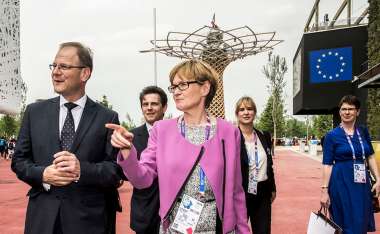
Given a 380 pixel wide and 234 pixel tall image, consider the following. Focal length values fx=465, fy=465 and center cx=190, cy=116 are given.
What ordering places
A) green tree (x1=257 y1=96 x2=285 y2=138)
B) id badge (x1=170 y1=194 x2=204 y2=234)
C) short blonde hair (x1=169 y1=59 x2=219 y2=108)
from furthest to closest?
green tree (x1=257 y1=96 x2=285 y2=138) → short blonde hair (x1=169 y1=59 x2=219 y2=108) → id badge (x1=170 y1=194 x2=204 y2=234)

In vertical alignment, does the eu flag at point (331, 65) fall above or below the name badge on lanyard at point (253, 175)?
above

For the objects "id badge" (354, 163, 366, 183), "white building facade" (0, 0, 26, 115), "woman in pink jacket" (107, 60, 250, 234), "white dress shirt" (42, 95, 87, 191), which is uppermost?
"white building facade" (0, 0, 26, 115)

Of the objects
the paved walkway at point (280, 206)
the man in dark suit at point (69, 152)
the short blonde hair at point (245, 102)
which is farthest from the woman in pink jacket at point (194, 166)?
the paved walkway at point (280, 206)

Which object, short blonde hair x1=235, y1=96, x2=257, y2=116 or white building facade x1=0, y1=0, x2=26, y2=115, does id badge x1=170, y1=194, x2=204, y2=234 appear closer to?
short blonde hair x1=235, y1=96, x2=257, y2=116

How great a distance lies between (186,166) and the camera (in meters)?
2.33

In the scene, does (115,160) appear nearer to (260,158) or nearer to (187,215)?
(187,215)

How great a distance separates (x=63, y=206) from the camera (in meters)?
2.53

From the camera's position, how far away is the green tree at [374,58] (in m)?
18.5

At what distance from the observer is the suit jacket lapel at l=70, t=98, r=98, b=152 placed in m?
2.58

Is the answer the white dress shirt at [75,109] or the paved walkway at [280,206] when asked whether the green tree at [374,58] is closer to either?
the paved walkway at [280,206]

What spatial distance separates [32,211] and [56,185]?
273 millimetres

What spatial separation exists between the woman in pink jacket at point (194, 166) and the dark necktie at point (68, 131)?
1.53 ft

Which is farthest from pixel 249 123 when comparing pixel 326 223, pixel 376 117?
pixel 376 117

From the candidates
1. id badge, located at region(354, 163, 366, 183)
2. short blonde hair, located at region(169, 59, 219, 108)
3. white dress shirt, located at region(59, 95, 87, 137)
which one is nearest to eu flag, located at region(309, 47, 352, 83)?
id badge, located at region(354, 163, 366, 183)
